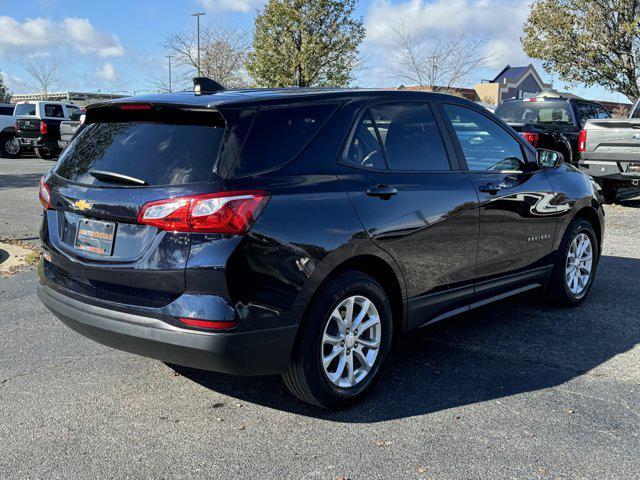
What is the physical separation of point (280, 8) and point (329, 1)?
1953mm

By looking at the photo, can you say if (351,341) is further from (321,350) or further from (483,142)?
(483,142)

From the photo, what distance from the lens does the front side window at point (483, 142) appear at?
4500mm

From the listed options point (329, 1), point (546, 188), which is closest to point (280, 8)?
point (329, 1)

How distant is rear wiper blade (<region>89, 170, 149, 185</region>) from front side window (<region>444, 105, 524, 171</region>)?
2250 millimetres

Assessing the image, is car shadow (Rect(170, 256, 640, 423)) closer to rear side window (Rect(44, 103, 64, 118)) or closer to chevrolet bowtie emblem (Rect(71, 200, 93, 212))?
chevrolet bowtie emblem (Rect(71, 200, 93, 212))

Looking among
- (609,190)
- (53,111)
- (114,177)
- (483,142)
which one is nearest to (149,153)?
(114,177)

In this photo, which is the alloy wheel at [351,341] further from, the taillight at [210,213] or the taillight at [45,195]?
the taillight at [45,195]

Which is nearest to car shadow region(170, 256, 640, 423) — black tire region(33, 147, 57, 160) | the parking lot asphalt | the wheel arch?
the parking lot asphalt

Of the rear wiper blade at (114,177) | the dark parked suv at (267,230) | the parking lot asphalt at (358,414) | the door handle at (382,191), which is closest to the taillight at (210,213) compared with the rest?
the dark parked suv at (267,230)

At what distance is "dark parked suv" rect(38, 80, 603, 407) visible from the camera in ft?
9.95

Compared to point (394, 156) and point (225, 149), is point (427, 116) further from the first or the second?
point (225, 149)

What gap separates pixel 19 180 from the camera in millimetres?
15617

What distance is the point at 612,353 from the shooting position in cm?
451

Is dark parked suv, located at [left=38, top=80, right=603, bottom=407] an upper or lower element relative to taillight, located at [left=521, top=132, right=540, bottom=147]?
lower
